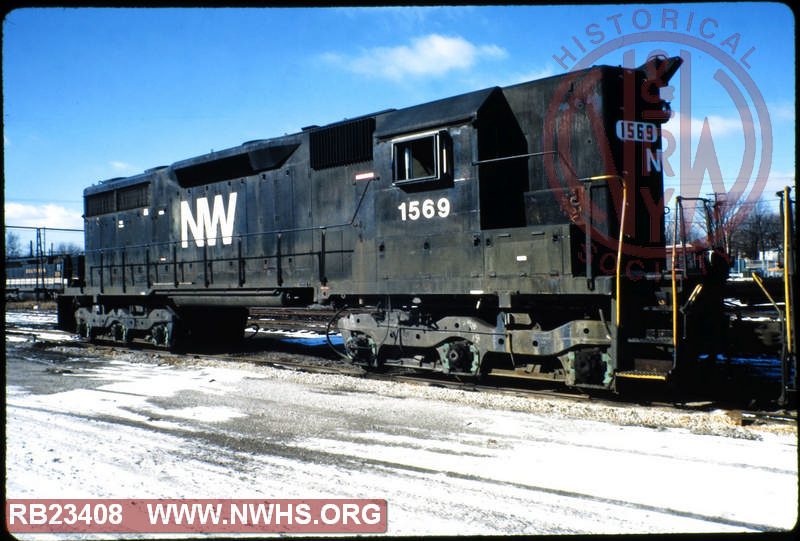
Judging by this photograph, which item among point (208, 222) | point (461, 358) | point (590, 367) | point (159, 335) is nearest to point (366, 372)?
point (461, 358)

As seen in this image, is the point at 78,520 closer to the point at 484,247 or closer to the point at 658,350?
the point at 484,247

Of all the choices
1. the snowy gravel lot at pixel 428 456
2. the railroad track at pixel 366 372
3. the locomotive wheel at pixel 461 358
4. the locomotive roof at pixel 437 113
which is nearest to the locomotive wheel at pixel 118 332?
the railroad track at pixel 366 372

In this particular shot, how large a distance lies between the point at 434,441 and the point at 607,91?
504 centimetres

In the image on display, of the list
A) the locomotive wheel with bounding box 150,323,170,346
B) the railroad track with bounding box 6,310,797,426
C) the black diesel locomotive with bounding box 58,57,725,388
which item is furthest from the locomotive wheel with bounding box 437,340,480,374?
the locomotive wheel with bounding box 150,323,170,346

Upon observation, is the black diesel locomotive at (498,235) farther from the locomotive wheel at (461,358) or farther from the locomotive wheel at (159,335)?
the locomotive wheel at (159,335)

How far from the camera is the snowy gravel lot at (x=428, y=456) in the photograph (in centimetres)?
380

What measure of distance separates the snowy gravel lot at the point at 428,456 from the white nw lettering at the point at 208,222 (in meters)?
4.63

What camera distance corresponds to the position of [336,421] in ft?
20.6

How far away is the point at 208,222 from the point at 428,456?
28.9 ft

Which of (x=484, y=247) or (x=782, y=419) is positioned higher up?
(x=484, y=247)

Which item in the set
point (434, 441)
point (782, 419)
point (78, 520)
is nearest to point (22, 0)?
point (78, 520)

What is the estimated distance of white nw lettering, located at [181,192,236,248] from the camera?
11.7 meters

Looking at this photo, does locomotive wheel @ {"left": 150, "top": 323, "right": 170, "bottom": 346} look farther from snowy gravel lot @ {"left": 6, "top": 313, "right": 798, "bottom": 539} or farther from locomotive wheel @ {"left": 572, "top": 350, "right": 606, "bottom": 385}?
locomotive wheel @ {"left": 572, "top": 350, "right": 606, "bottom": 385}

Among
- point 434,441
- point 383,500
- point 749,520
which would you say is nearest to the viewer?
point 749,520
